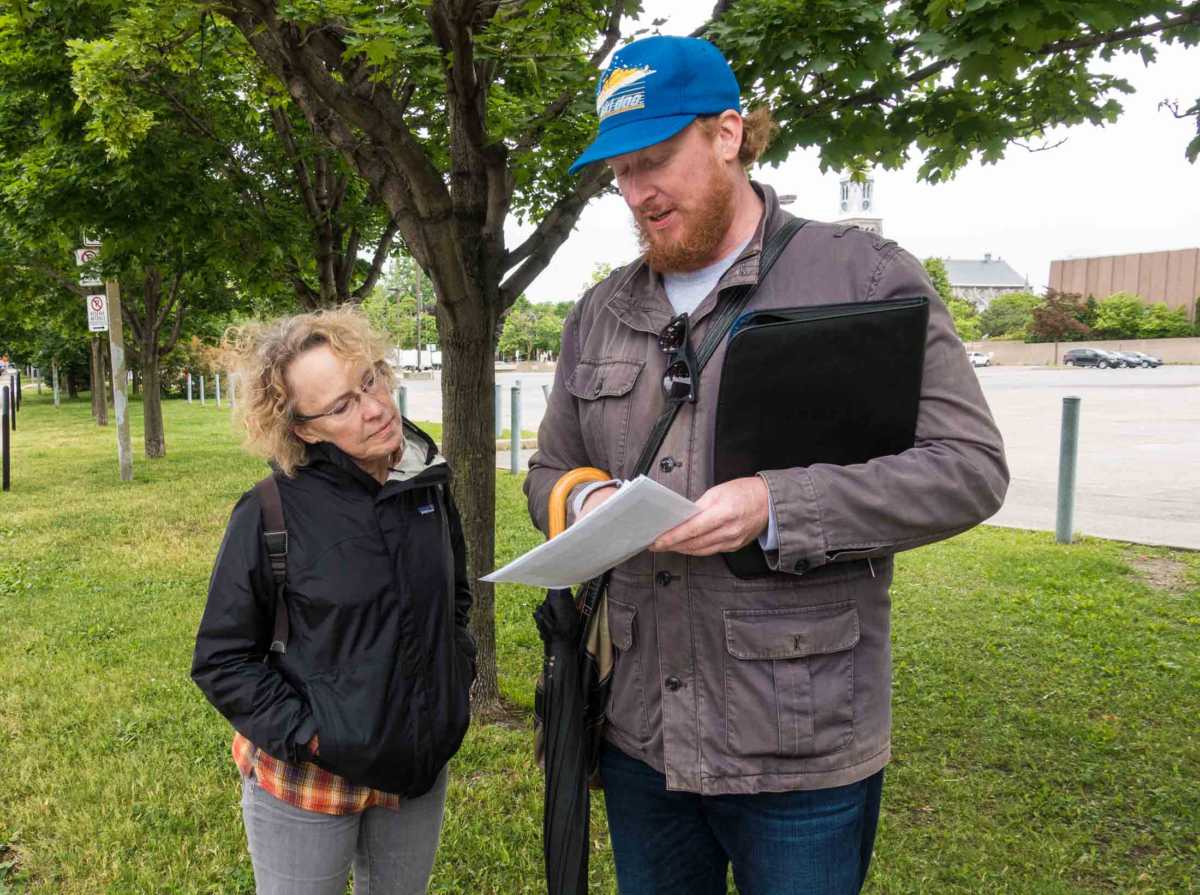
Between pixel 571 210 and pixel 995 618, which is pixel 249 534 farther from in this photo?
pixel 995 618

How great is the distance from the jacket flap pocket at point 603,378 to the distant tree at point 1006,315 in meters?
82.1

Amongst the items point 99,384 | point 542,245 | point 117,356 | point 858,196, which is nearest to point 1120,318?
point 99,384

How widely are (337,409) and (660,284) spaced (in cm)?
84

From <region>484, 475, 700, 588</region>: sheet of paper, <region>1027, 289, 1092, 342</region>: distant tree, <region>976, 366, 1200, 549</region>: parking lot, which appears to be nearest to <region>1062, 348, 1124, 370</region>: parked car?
<region>1027, 289, 1092, 342</region>: distant tree

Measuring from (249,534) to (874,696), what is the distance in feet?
4.30

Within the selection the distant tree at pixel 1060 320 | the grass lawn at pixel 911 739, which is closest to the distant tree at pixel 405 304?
the distant tree at pixel 1060 320

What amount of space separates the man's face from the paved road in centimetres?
813

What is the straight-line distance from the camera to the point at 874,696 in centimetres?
158

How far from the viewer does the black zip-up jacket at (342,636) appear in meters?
1.96

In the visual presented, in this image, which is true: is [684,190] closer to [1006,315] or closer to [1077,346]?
[1077,346]

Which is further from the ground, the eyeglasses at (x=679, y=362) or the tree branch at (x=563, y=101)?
the tree branch at (x=563, y=101)

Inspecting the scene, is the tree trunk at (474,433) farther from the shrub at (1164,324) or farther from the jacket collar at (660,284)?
the shrub at (1164,324)

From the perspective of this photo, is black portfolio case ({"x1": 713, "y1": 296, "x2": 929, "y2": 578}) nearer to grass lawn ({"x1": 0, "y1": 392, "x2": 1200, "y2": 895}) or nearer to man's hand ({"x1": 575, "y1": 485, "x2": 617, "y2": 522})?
man's hand ({"x1": 575, "y1": 485, "x2": 617, "y2": 522})

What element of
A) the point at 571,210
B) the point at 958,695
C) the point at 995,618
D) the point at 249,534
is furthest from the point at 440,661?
the point at 995,618
